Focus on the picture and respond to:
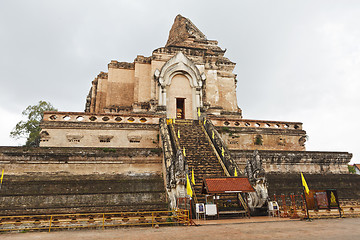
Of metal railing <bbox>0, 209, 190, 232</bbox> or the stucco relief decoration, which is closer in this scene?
metal railing <bbox>0, 209, 190, 232</bbox>

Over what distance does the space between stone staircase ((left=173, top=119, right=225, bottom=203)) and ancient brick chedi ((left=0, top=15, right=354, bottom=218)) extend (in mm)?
54

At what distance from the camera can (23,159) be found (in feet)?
42.4

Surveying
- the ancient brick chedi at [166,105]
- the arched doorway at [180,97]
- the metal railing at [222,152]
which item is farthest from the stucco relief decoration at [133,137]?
the arched doorway at [180,97]

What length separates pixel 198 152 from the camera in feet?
46.3

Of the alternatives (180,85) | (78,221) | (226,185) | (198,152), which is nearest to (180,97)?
(180,85)

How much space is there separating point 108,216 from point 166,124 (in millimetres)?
7953

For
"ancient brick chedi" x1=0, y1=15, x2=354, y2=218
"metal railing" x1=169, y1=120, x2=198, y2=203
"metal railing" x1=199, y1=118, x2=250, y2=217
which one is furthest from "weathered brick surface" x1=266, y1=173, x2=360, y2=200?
"metal railing" x1=169, y1=120, x2=198, y2=203

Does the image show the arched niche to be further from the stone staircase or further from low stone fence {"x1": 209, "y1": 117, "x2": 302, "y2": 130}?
low stone fence {"x1": 209, "y1": 117, "x2": 302, "y2": 130}

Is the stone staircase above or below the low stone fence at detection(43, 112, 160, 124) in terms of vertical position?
below

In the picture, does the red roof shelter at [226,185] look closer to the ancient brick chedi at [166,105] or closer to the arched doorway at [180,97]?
the ancient brick chedi at [166,105]

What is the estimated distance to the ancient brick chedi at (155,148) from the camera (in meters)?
10.9

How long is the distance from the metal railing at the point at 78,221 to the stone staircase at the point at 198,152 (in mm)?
2047

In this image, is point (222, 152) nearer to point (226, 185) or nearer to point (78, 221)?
point (226, 185)

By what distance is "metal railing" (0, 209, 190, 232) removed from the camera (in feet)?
28.1
